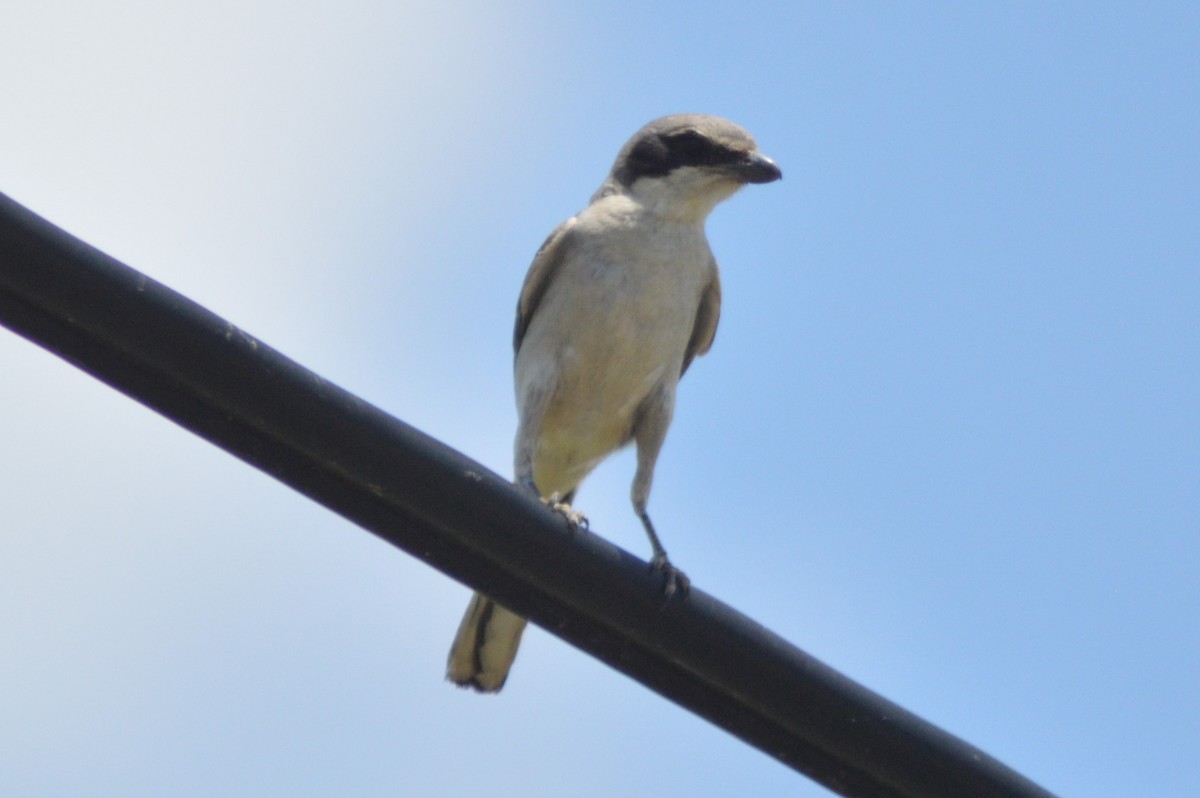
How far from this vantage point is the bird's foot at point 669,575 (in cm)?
313

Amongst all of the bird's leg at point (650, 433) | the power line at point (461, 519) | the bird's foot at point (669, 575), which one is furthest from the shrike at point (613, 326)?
the power line at point (461, 519)

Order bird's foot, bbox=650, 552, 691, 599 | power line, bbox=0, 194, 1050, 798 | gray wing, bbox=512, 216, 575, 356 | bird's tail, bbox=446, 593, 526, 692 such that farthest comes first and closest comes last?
1. gray wing, bbox=512, 216, 575, 356
2. bird's tail, bbox=446, 593, 526, 692
3. bird's foot, bbox=650, 552, 691, 599
4. power line, bbox=0, 194, 1050, 798

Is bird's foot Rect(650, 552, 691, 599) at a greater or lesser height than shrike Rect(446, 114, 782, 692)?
lesser

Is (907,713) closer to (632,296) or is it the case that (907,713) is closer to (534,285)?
(632,296)

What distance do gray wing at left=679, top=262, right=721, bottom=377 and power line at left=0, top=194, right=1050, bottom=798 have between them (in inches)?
167

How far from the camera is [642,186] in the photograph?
24.9ft

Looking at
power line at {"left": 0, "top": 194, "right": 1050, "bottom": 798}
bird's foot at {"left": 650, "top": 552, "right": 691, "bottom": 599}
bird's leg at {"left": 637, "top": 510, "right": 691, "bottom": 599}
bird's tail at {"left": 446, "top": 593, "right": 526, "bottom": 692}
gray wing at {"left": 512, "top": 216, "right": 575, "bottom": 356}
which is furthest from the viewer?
gray wing at {"left": 512, "top": 216, "right": 575, "bottom": 356}

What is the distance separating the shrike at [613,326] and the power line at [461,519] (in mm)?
3119

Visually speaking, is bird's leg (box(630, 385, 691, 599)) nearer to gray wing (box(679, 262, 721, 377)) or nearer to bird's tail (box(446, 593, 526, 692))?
gray wing (box(679, 262, 721, 377))

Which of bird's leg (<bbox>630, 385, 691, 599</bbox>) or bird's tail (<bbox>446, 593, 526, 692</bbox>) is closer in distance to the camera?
bird's tail (<bbox>446, 593, 526, 692</bbox>)

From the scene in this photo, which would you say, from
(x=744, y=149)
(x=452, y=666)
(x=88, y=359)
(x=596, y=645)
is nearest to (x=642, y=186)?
(x=744, y=149)

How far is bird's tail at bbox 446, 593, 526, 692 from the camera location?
6363 mm

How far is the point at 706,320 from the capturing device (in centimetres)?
758

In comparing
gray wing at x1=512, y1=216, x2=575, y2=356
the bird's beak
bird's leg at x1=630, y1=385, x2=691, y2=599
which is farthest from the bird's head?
bird's leg at x1=630, y1=385, x2=691, y2=599
